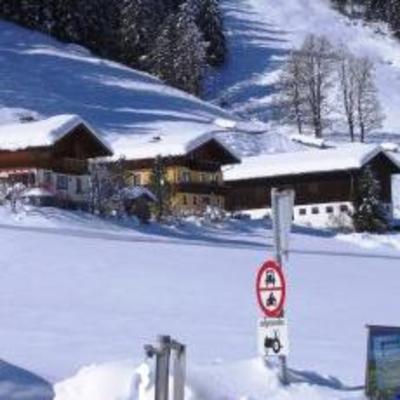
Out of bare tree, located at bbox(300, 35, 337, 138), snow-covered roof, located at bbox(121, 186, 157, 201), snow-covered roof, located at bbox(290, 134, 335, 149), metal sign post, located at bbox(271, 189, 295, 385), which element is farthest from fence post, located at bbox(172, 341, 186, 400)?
bare tree, located at bbox(300, 35, 337, 138)

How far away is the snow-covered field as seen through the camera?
10.2 m

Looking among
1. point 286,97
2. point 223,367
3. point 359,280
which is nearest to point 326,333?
point 223,367

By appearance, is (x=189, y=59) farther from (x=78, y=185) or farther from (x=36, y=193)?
(x=36, y=193)

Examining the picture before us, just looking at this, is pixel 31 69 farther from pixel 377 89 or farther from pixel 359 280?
pixel 359 280

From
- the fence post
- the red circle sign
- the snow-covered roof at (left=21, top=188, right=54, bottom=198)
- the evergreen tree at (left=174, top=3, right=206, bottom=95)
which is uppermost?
the evergreen tree at (left=174, top=3, right=206, bottom=95)

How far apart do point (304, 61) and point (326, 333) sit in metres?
81.3

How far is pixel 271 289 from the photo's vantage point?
373 inches

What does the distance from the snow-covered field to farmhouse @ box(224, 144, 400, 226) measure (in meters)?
24.2

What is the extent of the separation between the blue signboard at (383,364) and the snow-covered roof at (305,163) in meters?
53.0

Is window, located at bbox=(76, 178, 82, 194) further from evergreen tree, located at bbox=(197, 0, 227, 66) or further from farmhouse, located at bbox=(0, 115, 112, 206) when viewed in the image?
evergreen tree, located at bbox=(197, 0, 227, 66)

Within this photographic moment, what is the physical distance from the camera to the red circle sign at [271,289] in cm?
938

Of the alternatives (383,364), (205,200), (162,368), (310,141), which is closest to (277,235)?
(383,364)

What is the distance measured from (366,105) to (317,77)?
587 cm

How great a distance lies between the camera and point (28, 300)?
63.6 ft
